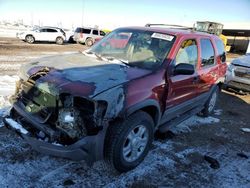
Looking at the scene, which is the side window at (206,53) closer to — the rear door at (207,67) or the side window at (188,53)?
the rear door at (207,67)

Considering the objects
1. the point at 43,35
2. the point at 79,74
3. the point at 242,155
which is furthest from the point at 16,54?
the point at 242,155

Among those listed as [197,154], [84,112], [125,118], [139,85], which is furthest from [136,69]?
[197,154]

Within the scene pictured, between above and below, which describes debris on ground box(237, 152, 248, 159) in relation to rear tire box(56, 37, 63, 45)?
above

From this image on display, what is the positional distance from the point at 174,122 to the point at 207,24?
29.5m

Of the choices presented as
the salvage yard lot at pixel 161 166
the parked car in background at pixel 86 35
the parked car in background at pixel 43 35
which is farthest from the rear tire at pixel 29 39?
the salvage yard lot at pixel 161 166

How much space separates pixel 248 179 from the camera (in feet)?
12.0

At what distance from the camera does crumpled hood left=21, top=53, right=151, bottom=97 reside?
2873mm

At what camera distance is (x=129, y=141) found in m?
3.34

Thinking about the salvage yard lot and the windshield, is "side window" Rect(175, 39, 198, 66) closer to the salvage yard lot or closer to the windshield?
the windshield

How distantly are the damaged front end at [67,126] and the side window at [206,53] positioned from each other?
281 cm

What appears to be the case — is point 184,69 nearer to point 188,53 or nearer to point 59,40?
point 188,53

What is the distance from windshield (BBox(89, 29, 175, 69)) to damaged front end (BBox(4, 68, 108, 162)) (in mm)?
1299

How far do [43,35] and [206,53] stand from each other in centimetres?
2109

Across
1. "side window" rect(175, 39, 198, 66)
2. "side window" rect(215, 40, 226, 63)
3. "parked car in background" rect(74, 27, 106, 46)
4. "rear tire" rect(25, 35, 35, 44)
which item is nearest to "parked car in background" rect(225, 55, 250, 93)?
"side window" rect(215, 40, 226, 63)
